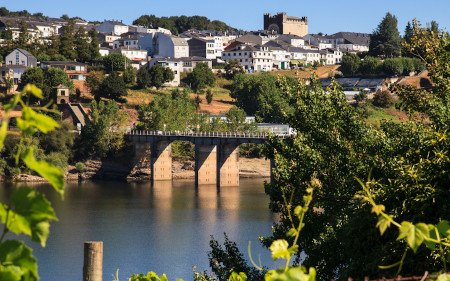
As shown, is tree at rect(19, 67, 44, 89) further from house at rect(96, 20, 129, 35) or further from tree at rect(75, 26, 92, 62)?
house at rect(96, 20, 129, 35)

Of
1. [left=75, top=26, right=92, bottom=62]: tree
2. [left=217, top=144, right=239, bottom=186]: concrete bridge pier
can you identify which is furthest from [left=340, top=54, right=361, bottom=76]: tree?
[left=217, top=144, right=239, bottom=186]: concrete bridge pier

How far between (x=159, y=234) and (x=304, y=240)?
91.4 ft

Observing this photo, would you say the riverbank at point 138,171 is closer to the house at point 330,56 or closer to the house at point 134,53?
the house at point 134,53

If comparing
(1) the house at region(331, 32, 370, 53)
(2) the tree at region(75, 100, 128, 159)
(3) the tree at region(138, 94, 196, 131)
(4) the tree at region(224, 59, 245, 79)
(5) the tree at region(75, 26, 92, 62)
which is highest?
(1) the house at region(331, 32, 370, 53)

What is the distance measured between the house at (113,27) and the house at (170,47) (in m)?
26.6

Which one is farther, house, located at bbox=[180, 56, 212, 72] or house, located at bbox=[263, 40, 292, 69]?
house, located at bbox=[263, 40, 292, 69]

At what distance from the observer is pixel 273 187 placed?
18234 mm

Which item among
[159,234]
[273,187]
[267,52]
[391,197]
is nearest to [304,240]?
[273,187]

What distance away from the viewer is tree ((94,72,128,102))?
290 feet

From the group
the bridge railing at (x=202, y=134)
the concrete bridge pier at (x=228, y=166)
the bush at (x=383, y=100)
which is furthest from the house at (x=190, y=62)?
the concrete bridge pier at (x=228, y=166)

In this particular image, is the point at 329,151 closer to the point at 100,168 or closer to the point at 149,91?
the point at 100,168

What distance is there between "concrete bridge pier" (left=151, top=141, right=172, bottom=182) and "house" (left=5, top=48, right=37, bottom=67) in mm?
25668

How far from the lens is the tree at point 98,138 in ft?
252

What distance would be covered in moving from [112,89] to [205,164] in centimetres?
1810
